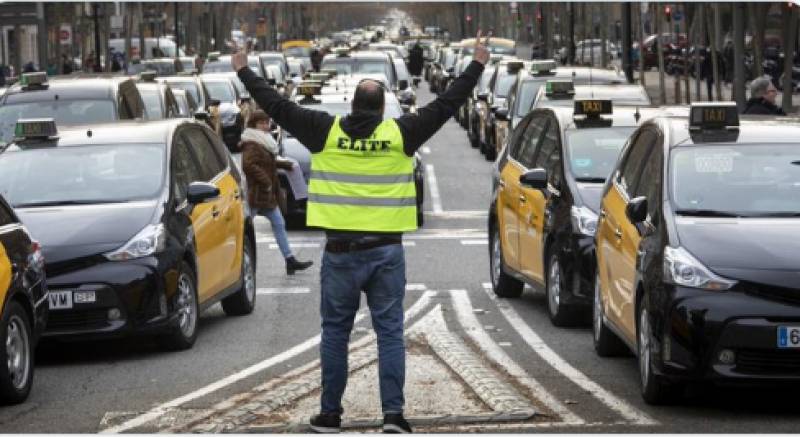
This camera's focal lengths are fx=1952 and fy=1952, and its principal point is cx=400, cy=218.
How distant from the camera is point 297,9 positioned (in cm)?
18125

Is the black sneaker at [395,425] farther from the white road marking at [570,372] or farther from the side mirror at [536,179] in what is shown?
the side mirror at [536,179]

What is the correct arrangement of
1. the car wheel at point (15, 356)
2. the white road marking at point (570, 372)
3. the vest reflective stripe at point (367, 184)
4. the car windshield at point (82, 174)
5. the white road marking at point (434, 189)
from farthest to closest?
the white road marking at point (434, 189), the car windshield at point (82, 174), the car wheel at point (15, 356), the white road marking at point (570, 372), the vest reflective stripe at point (367, 184)

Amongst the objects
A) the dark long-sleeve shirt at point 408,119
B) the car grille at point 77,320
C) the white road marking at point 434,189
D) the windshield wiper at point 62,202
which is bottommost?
the white road marking at point 434,189

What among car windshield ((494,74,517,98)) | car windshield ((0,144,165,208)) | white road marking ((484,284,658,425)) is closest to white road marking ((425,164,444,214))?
car windshield ((494,74,517,98))

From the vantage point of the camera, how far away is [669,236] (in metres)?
10.0

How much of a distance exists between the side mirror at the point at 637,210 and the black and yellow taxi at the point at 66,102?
12.6 meters

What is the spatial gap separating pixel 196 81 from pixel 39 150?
2356 centimetres

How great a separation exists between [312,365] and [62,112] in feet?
39.3

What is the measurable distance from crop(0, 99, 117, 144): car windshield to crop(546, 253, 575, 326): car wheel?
991 cm

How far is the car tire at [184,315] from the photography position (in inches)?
497

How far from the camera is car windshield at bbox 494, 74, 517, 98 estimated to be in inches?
1403

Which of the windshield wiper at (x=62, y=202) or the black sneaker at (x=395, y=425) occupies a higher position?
the windshield wiper at (x=62, y=202)

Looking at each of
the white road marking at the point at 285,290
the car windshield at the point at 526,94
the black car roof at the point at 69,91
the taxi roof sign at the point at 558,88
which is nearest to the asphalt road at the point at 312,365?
the white road marking at the point at 285,290

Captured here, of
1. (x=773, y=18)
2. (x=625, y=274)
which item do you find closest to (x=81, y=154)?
(x=625, y=274)
